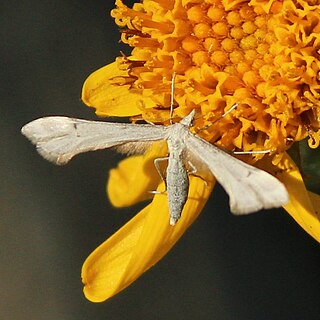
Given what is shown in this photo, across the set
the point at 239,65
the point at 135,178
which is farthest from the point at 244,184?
the point at 135,178

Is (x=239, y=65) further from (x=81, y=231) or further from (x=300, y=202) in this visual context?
(x=81, y=231)

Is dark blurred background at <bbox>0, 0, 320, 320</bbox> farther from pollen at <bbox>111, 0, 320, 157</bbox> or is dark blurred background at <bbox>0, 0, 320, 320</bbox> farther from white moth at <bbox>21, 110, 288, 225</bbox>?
white moth at <bbox>21, 110, 288, 225</bbox>

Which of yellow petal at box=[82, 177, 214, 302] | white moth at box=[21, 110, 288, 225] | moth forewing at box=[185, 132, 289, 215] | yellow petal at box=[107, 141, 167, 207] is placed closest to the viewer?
moth forewing at box=[185, 132, 289, 215]

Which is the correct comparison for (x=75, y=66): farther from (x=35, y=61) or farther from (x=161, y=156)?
(x=161, y=156)

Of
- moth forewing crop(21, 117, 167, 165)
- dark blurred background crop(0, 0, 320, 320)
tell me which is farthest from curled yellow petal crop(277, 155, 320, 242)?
dark blurred background crop(0, 0, 320, 320)

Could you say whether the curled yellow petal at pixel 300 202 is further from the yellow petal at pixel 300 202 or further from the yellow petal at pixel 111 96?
the yellow petal at pixel 111 96

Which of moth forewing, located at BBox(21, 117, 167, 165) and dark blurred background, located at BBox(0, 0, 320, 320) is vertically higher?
moth forewing, located at BBox(21, 117, 167, 165)
